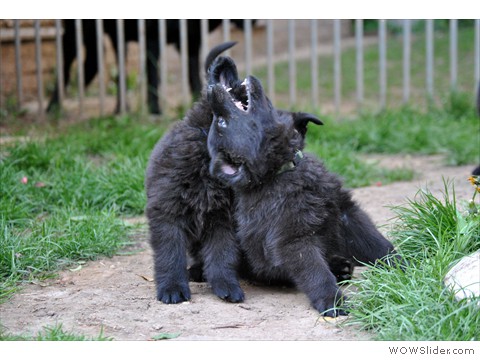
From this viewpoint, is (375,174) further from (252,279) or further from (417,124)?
(252,279)

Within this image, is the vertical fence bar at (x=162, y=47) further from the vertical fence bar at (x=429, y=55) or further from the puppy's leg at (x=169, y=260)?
the puppy's leg at (x=169, y=260)

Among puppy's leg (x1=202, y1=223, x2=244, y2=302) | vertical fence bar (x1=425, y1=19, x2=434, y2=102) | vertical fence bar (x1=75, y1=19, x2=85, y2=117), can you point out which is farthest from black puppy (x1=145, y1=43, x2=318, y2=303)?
vertical fence bar (x1=425, y1=19, x2=434, y2=102)

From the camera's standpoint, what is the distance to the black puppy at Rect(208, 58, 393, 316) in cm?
359

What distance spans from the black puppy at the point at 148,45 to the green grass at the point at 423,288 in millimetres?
4920

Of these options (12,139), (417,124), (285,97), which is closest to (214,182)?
(12,139)

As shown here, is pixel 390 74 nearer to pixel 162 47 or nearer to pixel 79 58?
pixel 162 47

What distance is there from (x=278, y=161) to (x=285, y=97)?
6826mm

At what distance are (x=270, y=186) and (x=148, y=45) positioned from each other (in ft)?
16.9

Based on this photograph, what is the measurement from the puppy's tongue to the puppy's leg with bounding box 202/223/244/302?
0.31m

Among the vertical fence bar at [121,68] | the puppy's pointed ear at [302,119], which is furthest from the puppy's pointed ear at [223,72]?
the vertical fence bar at [121,68]

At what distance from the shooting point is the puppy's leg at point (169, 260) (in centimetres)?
365

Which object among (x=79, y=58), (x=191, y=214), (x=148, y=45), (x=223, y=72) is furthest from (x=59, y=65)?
(x=191, y=214)

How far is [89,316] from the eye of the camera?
3.42 m

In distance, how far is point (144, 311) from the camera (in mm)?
3514
